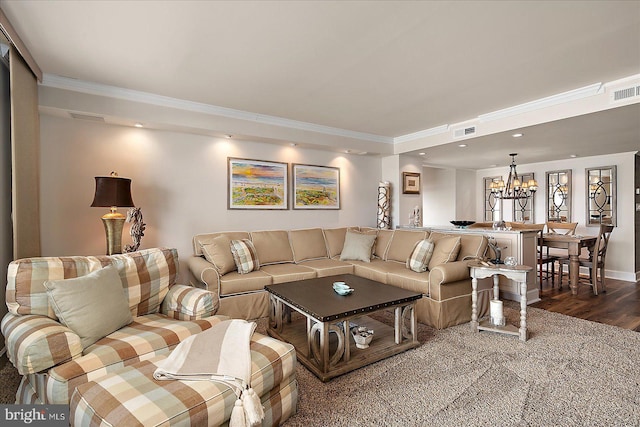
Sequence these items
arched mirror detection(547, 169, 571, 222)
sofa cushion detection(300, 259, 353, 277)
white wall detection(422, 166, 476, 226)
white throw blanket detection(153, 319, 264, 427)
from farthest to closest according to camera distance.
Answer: white wall detection(422, 166, 476, 226) → arched mirror detection(547, 169, 571, 222) → sofa cushion detection(300, 259, 353, 277) → white throw blanket detection(153, 319, 264, 427)

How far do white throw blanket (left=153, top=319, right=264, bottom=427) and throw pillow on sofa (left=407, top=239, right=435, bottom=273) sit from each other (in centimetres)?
234

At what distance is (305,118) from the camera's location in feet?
14.2

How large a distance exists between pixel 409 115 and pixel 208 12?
2.90 m

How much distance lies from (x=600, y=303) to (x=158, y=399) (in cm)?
513

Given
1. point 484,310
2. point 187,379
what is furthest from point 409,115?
point 187,379

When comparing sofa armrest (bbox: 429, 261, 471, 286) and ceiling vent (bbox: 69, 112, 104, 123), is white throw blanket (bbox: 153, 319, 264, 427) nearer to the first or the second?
sofa armrest (bbox: 429, 261, 471, 286)

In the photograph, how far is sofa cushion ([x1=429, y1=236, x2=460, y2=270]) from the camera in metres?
3.50

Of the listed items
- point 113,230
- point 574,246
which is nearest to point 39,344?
point 113,230

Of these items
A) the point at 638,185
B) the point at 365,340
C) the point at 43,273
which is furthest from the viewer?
the point at 638,185

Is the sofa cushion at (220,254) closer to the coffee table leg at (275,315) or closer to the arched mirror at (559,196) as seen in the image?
the coffee table leg at (275,315)

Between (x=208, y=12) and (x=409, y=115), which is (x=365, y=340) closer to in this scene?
(x=208, y=12)

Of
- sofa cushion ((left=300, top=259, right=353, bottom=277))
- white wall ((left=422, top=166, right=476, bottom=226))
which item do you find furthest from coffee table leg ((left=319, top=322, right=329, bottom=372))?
white wall ((left=422, top=166, right=476, bottom=226))

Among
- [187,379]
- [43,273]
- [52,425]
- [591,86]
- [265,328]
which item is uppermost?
[591,86]

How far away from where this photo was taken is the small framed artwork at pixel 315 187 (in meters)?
4.91
